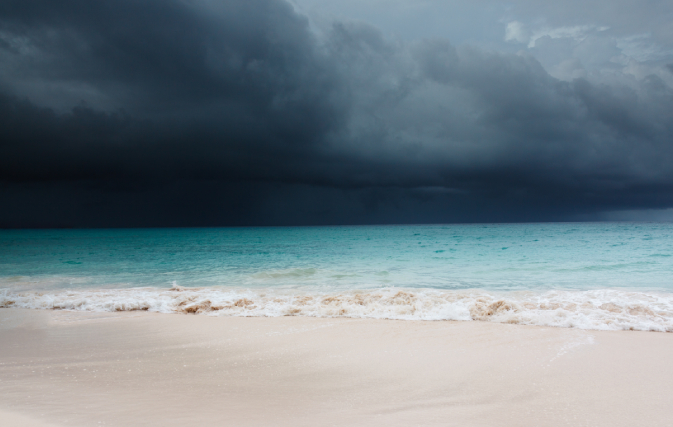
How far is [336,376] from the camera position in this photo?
13.3 feet

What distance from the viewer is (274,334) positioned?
5.96 m

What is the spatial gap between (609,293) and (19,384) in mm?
12269

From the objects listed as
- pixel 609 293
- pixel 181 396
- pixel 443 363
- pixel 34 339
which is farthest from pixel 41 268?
pixel 609 293

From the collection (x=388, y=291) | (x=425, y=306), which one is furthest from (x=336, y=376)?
(x=388, y=291)

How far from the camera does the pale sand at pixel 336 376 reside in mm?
3029

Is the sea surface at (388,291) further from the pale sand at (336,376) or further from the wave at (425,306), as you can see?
the pale sand at (336,376)

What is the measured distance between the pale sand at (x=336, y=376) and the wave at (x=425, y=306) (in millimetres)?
543

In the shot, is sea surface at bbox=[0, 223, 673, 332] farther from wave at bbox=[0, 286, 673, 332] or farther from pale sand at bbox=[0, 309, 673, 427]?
pale sand at bbox=[0, 309, 673, 427]

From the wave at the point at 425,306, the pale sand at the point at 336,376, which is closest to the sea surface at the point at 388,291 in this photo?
the wave at the point at 425,306

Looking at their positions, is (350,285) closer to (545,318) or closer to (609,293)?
(545,318)

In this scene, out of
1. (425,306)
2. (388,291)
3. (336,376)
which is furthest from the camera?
(388,291)

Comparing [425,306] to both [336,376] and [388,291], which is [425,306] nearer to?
[388,291]

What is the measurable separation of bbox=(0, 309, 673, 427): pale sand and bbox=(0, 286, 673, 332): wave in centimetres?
54

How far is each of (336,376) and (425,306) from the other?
4.16 meters
